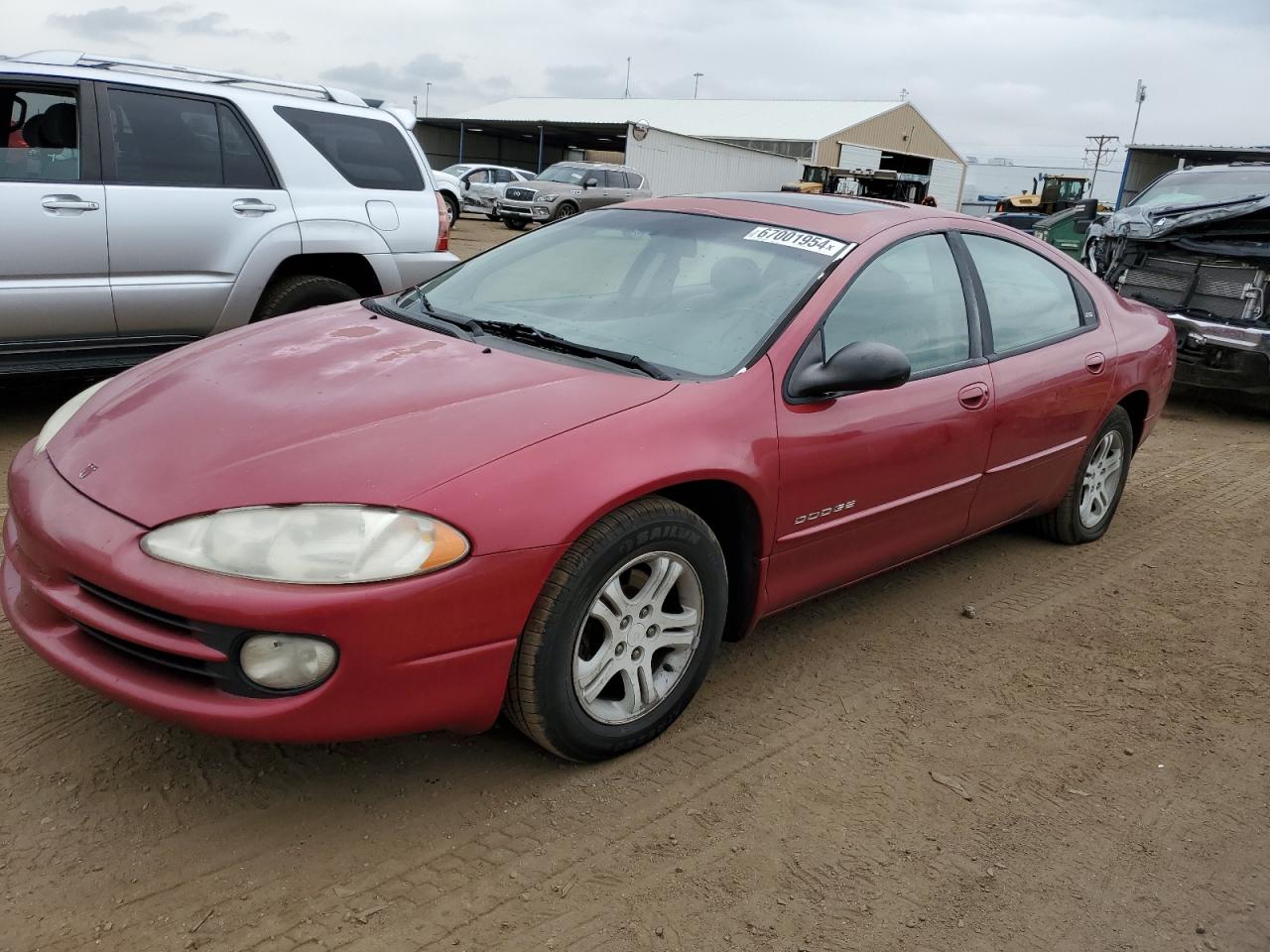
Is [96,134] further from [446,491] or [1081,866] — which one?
[1081,866]

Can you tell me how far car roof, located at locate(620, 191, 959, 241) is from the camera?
346 cm

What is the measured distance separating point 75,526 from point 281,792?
80 cm

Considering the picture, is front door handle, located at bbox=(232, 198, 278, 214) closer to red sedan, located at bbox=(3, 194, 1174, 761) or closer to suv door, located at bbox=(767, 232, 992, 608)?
red sedan, located at bbox=(3, 194, 1174, 761)

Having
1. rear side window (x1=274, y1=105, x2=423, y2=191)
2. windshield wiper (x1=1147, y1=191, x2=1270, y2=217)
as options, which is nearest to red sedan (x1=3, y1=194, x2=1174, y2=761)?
rear side window (x1=274, y1=105, x2=423, y2=191)

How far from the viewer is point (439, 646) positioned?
7.44 feet

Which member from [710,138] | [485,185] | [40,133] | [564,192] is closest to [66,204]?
[40,133]

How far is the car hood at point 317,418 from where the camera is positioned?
90.1 inches

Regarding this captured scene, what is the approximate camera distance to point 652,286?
334cm

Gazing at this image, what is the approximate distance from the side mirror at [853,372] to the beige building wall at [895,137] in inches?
1713

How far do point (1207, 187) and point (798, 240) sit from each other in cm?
739

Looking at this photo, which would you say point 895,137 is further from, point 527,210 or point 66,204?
point 66,204

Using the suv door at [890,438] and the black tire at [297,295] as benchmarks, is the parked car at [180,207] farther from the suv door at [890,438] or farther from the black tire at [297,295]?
the suv door at [890,438]

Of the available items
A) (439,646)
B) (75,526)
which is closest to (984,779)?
(439,646)

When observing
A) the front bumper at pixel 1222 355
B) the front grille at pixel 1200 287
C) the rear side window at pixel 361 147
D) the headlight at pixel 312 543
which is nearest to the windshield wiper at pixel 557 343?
the headlight at pixel 312 543
